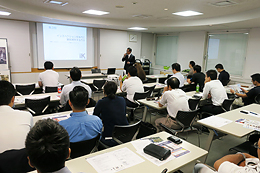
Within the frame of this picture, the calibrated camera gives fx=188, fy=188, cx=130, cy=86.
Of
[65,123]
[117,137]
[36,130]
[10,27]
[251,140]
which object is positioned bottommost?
[251,140]

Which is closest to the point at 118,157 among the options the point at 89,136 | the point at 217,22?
the point at 89,136

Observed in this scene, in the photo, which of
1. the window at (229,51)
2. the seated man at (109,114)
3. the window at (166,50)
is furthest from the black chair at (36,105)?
the window at (166,50)

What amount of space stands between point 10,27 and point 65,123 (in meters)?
6.93

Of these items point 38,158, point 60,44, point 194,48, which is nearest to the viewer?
point 38,158

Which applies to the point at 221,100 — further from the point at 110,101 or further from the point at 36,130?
the point at 36,130

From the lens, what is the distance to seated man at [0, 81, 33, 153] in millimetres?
1670

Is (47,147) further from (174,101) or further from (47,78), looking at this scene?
(47,78)

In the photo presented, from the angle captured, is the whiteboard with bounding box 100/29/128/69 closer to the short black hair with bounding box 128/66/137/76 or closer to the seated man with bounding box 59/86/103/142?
the short black hair with bounding box 128/66/137/76

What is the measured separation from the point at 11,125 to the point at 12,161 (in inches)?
17.4

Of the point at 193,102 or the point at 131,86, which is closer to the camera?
the point at 193,102

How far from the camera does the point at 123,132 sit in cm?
238

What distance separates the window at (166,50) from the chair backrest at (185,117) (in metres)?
7.60

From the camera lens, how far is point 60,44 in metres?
8.37

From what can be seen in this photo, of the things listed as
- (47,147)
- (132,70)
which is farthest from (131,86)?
(47,147)
